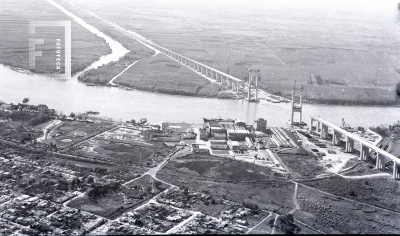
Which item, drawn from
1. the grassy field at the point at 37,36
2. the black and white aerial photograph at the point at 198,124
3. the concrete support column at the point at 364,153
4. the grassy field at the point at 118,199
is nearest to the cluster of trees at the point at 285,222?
the black and white aerial photograph at the point at 198,124

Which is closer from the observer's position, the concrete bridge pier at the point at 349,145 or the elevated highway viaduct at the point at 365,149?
the elevated highway viaduct at the point at 365,149

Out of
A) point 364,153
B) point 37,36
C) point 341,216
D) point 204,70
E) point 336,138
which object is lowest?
point 341,216

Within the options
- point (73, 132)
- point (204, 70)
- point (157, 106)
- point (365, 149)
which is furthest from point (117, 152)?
point (204, 70)

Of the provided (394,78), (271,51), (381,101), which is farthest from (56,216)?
(271,51)

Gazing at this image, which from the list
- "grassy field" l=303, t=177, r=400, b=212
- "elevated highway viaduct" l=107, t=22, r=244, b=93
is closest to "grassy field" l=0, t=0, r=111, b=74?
"elevated highway viaduct" l=107, t=22, r=244, b=93

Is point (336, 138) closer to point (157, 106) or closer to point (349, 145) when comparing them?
point (349, 145)

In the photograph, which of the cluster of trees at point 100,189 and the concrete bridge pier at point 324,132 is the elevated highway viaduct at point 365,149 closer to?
the concrete bridge pier at point 324,132
